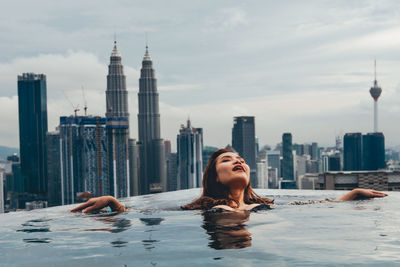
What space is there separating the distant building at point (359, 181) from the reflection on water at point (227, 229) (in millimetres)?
111860

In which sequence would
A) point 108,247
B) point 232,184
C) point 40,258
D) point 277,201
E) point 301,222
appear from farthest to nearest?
point 277,201
point 232,184
point 301,222
point 108,247
point 40,258

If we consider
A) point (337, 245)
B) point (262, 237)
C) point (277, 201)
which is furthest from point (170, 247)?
point (277, 201)

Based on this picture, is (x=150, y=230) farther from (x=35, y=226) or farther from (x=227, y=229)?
(x=35, y=226)

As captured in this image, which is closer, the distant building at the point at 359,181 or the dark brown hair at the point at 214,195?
the dark brown hair at the point at 214,195

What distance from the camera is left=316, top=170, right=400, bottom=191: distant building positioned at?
472 ft

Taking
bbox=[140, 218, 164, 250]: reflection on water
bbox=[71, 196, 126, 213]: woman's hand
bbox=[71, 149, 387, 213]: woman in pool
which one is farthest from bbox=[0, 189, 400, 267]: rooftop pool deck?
bbox=[71, 149, 387, 213]: woman in pool

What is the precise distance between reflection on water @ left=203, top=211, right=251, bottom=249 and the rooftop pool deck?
4 centimetres

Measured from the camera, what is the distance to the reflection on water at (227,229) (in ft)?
79.0

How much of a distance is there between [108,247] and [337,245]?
369 inches

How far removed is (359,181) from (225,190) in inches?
5305

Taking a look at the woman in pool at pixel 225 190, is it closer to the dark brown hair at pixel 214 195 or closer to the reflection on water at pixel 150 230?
the dark brown hair at pixel 214 195

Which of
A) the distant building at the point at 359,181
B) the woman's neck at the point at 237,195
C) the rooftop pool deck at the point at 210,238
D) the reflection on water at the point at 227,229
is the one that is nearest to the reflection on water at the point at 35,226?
the rooftop pool deck at the point at 210,238

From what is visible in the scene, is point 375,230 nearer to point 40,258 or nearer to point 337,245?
point 337,245

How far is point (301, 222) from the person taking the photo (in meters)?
30.8
